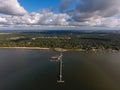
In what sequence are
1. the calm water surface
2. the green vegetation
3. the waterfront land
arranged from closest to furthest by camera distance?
the calm water surface → the waterfront land → the green vegetation

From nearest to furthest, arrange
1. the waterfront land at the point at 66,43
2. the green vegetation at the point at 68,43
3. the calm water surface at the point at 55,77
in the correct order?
the calm water surface at the point at 55,77, the waterfront land at the point at 66,43, the green vegetation at the point at 68,43

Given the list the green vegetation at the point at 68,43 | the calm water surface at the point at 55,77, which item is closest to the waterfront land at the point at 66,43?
the green vegetation at the point at 68,43

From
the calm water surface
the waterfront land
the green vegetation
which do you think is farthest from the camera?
the green vegetation

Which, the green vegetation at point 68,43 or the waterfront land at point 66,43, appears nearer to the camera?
the waterfront land at point 66,43

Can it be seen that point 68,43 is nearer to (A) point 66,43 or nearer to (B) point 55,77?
(A) point 66,43

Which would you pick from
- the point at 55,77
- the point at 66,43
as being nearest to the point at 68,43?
the point at 66,43

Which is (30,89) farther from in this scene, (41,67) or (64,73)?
(41,67)

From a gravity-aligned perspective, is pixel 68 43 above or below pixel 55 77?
below

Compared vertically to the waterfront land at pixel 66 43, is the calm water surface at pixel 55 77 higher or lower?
higher

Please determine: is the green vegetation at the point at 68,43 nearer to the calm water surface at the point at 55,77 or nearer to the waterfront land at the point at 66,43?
the waterfront land at the point at 66,43

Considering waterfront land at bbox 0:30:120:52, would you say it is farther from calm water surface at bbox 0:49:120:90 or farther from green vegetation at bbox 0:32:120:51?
calm water surface at bbox 0:49:120:90

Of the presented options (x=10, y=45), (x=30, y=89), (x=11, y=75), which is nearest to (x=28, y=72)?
(x=11, y=75)

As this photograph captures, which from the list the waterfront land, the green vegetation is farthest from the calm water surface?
the green vegetation
